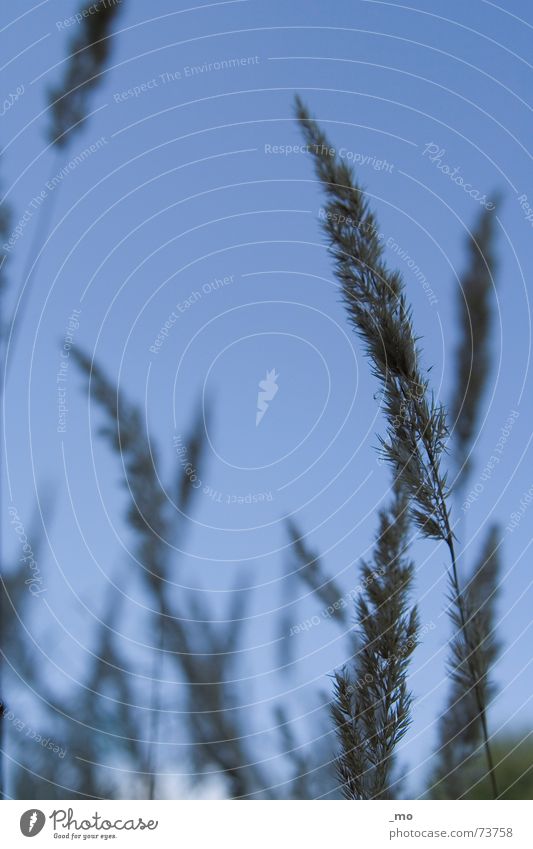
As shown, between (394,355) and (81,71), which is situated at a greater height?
(81,71)

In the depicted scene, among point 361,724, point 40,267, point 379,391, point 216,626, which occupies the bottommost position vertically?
point 361,724

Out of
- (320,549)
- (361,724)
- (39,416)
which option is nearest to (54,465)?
(39,416)

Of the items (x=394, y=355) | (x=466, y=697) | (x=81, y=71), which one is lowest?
(x=466, y=697)

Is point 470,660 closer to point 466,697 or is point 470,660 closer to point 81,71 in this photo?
point 466,697

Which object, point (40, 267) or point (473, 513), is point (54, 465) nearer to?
point (40, 267)

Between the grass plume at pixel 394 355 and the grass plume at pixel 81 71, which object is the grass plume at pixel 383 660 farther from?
the grass plume at pixel 81 71

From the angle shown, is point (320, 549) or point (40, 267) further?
point (40, 267)

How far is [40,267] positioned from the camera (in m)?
1.08

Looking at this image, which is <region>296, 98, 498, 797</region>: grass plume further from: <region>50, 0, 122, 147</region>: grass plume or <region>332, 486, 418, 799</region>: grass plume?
<region>50, 0, 122, 147</region>: grass plume

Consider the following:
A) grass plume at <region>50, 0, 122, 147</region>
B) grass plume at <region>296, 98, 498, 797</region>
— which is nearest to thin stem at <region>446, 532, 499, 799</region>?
grass plume at <region>296, 98, 498, 797</region>

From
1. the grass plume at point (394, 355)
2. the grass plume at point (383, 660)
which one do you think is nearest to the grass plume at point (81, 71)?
the grass plume at point (394, 355)

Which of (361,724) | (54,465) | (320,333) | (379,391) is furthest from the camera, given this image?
(320,333)

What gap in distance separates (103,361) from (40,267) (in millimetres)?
161

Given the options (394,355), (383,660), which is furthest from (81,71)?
(383,660)
